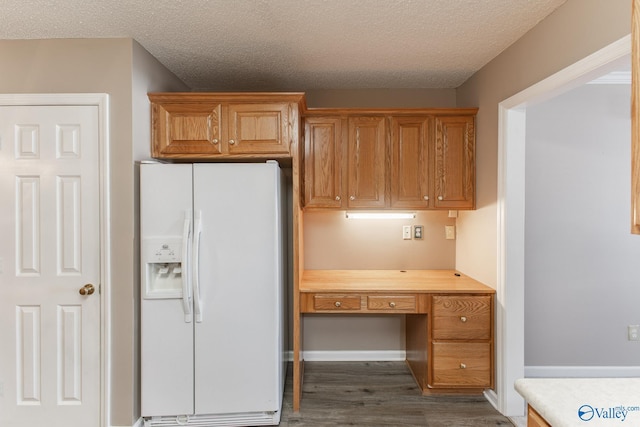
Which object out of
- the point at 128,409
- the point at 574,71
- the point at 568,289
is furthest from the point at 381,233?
the point at 128,409

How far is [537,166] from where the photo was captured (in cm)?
301

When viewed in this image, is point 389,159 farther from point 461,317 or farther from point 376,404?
point 376,404

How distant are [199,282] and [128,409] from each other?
35.9 inches

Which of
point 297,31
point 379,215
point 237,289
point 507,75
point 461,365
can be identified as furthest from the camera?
point 379,215

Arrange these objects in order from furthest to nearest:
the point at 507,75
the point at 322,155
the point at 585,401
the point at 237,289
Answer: the point at 322,155 < the point at 507,75 < the point at 237,289 < the point at 585,401

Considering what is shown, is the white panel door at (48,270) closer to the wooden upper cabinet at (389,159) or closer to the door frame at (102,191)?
the door frame at (102,191)

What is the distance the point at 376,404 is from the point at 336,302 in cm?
82

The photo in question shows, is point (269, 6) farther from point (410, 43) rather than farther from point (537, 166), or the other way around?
point (537, 166)

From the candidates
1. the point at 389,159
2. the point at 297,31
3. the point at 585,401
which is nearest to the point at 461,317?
the point at 389,159

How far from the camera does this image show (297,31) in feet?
7.39

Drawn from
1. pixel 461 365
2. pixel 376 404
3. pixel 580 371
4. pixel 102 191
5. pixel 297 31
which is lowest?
pixel 376 404

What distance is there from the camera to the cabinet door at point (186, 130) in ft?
8.41

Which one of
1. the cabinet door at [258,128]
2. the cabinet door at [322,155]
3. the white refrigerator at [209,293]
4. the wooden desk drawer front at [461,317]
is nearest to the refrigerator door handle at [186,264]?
the white refrigerator at [209,293]

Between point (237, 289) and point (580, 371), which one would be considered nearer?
point (237, 289)
